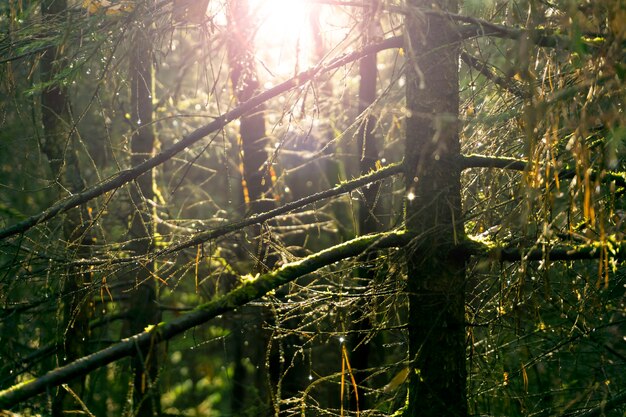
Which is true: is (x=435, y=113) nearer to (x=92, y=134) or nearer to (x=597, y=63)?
(x=597, y=63)

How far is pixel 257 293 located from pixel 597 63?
78.0 inches

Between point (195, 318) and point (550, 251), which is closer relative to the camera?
point (195, 318)

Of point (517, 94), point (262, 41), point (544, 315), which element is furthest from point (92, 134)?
point (517, 94)

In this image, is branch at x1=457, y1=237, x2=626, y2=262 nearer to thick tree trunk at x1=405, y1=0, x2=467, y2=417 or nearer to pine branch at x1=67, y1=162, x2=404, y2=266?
thick tree trunk at x1=405, y1=0, x2=467, y2=417

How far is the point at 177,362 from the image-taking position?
60.9 feet

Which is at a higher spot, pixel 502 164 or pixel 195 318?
pixel 502 164

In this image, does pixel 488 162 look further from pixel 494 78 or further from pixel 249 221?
pixel 249 221

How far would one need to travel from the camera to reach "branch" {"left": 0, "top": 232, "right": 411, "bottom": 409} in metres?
2.87

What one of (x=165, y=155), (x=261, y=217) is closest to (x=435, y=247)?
(x=261, y=217)

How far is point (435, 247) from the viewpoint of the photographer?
434 cm

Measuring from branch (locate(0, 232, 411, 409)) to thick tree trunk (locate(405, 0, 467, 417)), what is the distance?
252 mm

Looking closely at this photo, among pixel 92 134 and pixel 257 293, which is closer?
pixel 257 293

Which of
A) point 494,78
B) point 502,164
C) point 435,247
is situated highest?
point 494,78

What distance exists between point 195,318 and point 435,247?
5.12 feet
